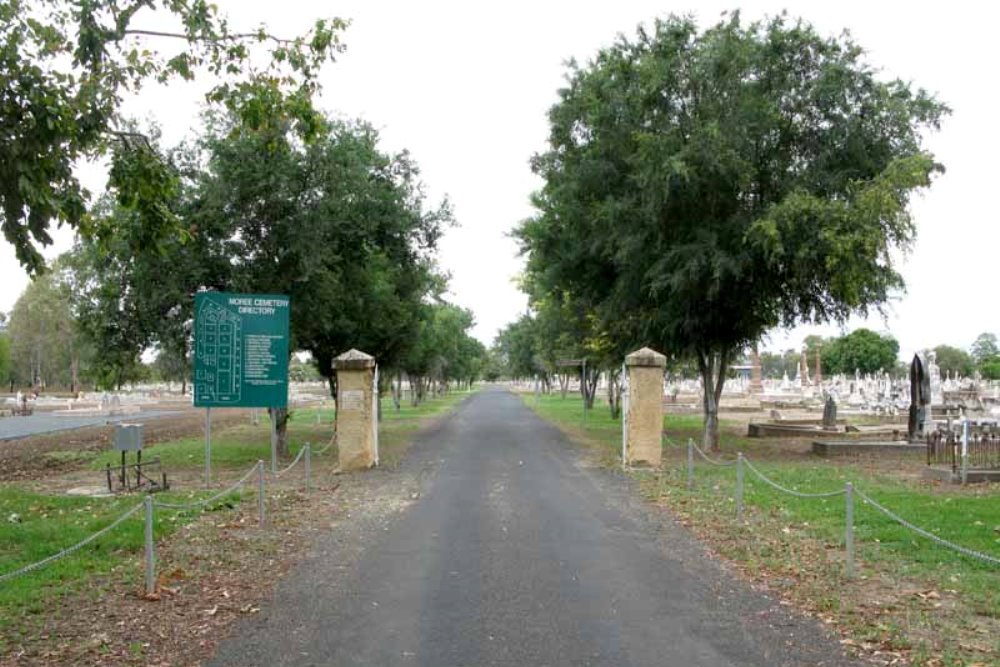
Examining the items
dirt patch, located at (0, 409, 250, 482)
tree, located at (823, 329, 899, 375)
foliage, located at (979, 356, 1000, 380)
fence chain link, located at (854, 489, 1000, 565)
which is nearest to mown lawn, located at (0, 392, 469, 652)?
dirt patch, located at (0, 409, 250, 482)

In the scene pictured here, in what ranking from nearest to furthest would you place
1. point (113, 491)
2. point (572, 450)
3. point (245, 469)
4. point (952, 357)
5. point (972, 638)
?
1. point (972, 638)
2. point (113, 491)
3. point (245, 469)
4. point (572, 450)
5. point (952, 357)

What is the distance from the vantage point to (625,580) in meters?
7.96

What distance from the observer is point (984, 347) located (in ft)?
403

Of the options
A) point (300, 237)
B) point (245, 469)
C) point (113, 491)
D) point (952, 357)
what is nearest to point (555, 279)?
point (300, 237)

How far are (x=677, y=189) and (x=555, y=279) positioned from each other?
6.24 m

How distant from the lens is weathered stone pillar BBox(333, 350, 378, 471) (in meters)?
18.1

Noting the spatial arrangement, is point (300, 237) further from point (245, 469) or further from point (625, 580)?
point (625, 580)

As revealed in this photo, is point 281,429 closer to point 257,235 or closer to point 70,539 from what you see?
point 257,235

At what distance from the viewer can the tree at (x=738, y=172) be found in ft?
59.6

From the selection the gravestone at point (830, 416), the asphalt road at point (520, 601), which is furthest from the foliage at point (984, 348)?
the asphalt road at point (520, 601)

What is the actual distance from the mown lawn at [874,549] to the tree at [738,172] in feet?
16.2

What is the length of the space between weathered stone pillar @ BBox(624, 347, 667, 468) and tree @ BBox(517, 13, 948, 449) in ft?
6.78

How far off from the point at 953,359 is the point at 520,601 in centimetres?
11928

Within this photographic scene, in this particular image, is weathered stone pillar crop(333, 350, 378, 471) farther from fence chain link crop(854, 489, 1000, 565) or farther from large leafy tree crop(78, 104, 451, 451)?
fence chain link crop(854, 489, 1000, 565)
